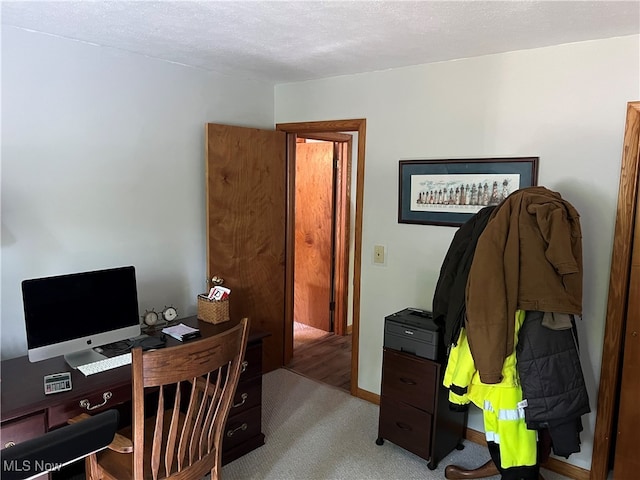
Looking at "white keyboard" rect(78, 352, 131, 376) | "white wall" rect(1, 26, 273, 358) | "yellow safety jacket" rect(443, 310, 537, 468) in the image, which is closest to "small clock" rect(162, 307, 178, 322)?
"white wall" rect(1, 26, 273, 358)

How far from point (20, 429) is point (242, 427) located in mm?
1159

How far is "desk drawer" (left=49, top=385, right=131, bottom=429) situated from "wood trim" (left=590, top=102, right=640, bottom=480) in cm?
232

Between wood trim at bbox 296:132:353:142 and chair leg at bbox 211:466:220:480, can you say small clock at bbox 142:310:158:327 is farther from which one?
wood trim at bbox 296:132:353:142

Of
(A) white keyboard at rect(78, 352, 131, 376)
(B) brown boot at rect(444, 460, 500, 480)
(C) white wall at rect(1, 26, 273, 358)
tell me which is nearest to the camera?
(A) white keyboard at rect(78, 352, 131, 376)

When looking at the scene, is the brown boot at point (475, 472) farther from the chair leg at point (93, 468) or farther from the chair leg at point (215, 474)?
the chair leg at point (93, 468)

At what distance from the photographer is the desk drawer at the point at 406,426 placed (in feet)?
8.46

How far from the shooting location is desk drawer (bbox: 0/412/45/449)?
1725 millimetres

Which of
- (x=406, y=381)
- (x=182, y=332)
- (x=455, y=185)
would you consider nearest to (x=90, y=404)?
(x=182, y=332)

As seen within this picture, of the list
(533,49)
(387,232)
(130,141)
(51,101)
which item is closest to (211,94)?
(130,141)

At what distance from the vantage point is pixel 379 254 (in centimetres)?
316

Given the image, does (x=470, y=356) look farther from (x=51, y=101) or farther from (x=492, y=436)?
(x=51, y=101)

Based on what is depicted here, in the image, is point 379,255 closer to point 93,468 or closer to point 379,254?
point 379,254

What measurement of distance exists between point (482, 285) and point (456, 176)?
3.04 feet

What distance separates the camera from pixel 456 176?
2775 mm
